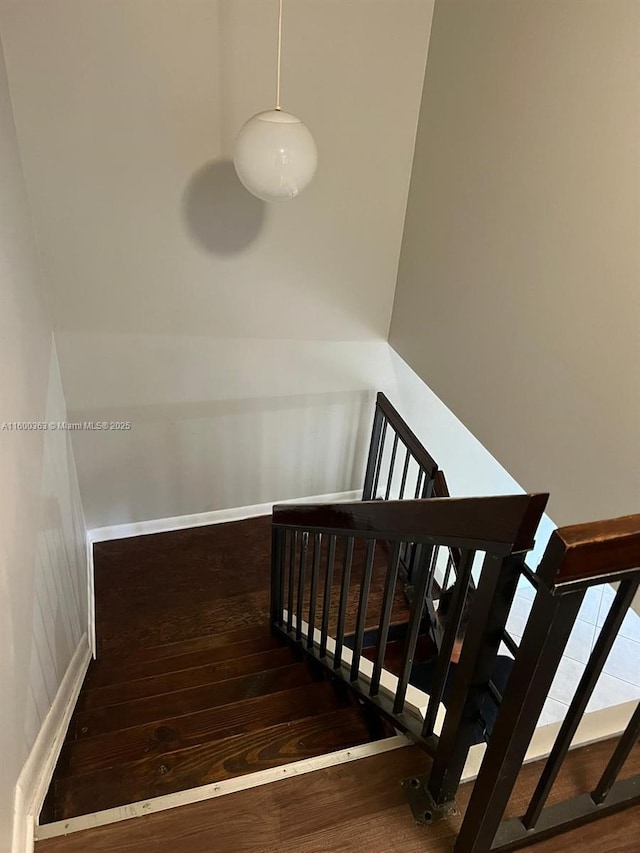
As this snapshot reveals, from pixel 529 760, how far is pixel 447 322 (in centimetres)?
179

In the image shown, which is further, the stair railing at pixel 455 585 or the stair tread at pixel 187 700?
the stair tread at pixel 187 700

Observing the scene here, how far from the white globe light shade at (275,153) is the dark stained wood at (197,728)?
74.1 inches

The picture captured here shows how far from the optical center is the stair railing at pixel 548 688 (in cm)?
86

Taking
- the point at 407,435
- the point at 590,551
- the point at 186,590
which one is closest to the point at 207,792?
the point at 590,551

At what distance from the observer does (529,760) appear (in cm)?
149

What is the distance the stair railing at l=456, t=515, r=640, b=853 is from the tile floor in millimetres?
2199

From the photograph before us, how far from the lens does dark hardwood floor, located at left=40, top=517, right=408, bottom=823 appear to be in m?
1.93

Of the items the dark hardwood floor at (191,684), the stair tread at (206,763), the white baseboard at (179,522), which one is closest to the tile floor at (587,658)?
the dark hardwood floor at (191,684)

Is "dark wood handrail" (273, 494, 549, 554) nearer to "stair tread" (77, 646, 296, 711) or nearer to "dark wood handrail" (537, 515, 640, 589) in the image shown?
"dark wood handrail" (537, 515, 640, 589)

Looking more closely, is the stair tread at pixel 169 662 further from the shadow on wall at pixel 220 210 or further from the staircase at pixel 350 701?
the shadow on wall at pixel 220 210

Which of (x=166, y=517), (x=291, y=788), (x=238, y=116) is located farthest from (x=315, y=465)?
(x=291, y=788)

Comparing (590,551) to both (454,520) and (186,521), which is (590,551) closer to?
(454,520)

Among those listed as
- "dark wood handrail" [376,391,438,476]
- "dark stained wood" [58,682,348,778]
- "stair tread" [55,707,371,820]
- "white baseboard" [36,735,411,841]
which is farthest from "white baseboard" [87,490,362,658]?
"white baseboard" [36,735,411,841]

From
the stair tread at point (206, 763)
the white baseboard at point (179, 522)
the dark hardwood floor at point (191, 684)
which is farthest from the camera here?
the white baseboard at point (179, 522)
